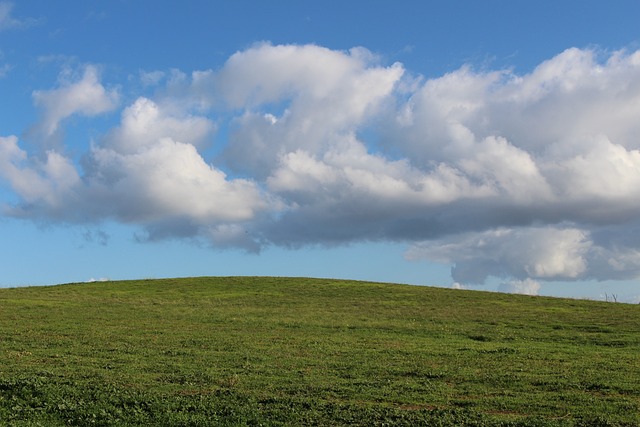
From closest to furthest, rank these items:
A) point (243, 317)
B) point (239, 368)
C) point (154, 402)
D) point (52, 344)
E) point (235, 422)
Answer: point (235, 422), point (154, 402), point (239, 368), point (52, 344), point (243, 317)

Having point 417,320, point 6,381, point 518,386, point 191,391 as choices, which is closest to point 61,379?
point 6,381

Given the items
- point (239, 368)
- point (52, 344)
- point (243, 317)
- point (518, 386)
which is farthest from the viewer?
point (243, 317)

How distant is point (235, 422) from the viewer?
1773 centimetres

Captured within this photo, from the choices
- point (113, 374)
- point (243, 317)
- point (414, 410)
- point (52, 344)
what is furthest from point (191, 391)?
point (243, 317)

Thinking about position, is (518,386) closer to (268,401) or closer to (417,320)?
(268,401)

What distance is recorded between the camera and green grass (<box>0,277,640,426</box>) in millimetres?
18922

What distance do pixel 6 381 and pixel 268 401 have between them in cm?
859

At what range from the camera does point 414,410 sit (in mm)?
19688

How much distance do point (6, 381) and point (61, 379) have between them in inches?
72.9

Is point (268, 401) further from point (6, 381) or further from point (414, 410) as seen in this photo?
point (6, 381)

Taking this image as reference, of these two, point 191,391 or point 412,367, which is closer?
point 191,391

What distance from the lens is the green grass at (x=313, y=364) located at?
745 inches

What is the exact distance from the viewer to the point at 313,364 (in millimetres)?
28594

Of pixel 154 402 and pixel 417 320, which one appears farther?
pixel 417 320
